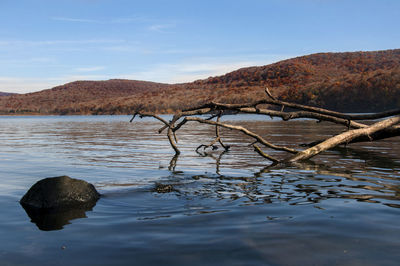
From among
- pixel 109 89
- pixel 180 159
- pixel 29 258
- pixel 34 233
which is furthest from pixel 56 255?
pixel 109 89

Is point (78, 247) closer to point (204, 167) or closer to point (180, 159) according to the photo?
point (204, 167)

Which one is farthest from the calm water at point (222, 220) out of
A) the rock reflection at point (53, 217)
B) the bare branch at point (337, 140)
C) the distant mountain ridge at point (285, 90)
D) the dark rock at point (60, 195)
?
the distant mountain ridge at point (285, 90)

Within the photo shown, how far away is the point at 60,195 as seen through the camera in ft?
20.1

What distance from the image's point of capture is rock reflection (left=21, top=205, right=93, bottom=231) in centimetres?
504

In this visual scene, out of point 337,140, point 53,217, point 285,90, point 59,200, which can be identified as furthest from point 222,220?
point 285,90

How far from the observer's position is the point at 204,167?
1020 cm

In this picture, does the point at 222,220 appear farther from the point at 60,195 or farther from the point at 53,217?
the point at 60,195

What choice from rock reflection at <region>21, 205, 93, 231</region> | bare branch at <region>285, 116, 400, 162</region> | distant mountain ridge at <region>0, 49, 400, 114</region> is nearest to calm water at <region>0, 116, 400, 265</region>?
rock reflection at <region>21, 205, 93, 231</region>

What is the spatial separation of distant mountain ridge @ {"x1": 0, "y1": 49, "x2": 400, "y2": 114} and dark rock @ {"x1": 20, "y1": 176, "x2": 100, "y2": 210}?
64.7m

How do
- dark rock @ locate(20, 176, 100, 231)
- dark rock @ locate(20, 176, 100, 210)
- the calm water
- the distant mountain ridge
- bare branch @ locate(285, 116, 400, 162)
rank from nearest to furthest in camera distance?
the calm water, dark rock @ locate(20, 176, 100, 231), dark rock @ locate(20, 176, 100, 210), bare branch @ locate(285, 116, 400, 162), the distant mountain ridge

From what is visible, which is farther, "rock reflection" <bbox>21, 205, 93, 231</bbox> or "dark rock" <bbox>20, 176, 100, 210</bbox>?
"dark rock" <bbox>20, 176, 100, 210</bbox>

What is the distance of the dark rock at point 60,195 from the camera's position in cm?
604

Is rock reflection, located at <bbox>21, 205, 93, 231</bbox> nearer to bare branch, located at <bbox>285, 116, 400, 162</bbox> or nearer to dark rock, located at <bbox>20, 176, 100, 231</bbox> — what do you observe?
dark rock, located at <bbox>20, 176, 100, 231</bbox>

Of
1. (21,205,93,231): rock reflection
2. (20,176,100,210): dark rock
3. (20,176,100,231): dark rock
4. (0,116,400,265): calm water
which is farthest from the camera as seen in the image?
(20,176,100,210): dark rock
